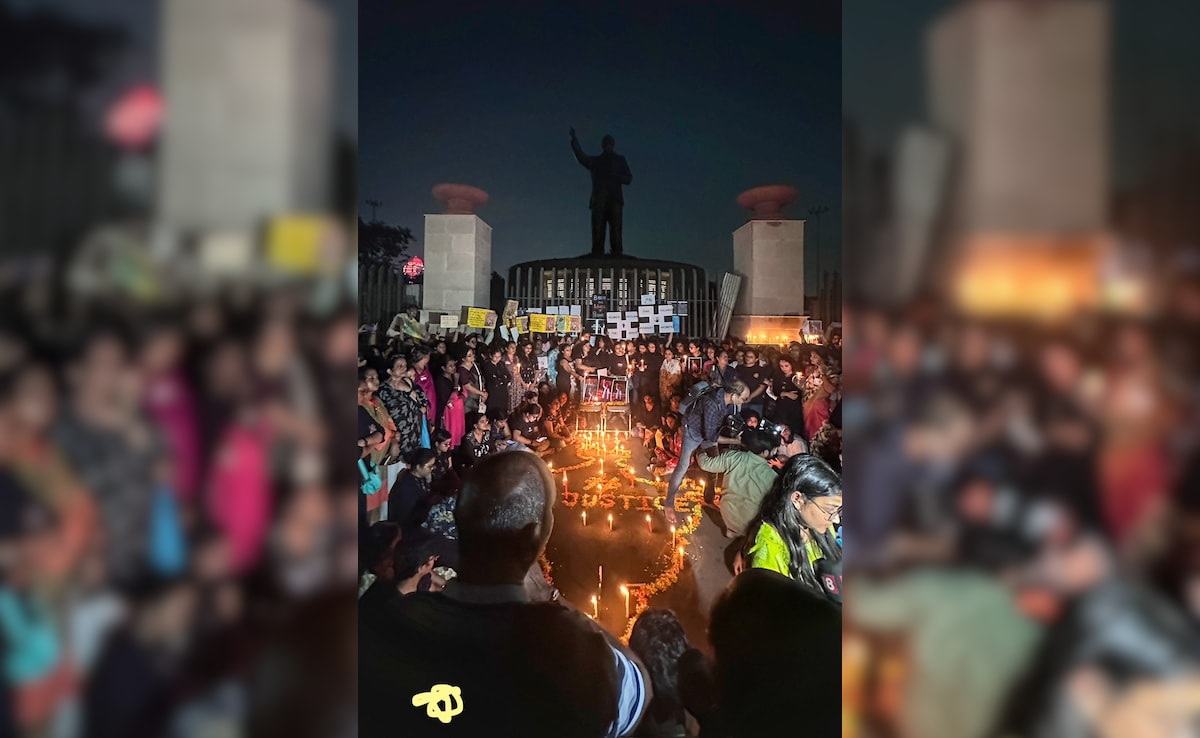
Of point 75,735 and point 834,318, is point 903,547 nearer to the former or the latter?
point 834,318

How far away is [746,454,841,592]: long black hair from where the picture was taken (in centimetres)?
147

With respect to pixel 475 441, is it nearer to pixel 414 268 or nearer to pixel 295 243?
pixel 414 268

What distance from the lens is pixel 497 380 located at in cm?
168

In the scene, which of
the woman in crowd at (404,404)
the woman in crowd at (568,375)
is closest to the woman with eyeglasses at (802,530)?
the woman in crowd at (568,375)

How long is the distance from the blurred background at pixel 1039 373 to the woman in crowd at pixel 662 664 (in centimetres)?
61

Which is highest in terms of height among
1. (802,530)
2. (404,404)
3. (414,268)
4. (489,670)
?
(414,268)

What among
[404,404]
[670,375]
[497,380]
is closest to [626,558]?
[670,375]

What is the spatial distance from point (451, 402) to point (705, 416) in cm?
84

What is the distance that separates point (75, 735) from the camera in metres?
1.06

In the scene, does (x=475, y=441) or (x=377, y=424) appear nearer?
(x=377, y=424)

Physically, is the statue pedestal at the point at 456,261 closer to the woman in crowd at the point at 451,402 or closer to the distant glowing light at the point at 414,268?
the distant glowing light at the point at 414,268

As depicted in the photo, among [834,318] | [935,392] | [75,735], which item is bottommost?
[75,735]

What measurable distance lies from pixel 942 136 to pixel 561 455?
130cm

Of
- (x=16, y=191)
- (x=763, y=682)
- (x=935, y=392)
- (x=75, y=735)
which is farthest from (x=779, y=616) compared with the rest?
(x=16, y=191)
